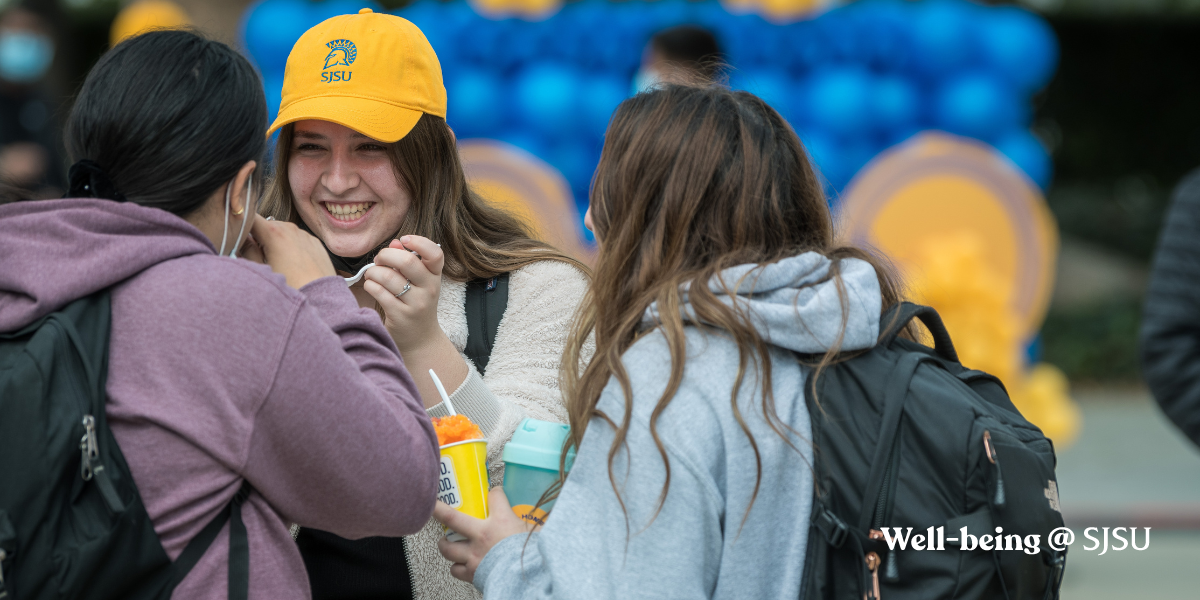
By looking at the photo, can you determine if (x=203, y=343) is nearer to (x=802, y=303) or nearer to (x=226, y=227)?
(x=226, y=227)

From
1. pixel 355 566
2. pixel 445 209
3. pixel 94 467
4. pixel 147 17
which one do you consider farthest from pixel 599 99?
pixel 94 467

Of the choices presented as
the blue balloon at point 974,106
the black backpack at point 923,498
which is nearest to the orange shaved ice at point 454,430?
the black backpack at point 923,498

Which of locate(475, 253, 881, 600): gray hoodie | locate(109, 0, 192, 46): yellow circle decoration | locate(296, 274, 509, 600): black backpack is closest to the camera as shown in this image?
locate(475, 253, 881, 600): gray hoodie

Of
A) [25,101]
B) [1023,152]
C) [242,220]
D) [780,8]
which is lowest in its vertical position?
[25,101]

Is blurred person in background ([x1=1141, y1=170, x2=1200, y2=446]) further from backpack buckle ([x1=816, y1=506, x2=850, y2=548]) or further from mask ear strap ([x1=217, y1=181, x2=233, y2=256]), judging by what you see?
mask ear strap ([x1=217, y1=181, x2=233, y2=256])

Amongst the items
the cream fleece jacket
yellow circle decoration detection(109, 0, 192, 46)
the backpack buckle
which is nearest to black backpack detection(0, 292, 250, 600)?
the cream fleece jacket

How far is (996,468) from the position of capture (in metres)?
1.49

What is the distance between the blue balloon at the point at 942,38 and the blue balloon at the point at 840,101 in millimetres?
327

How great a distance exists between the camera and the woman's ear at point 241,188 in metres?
1.64

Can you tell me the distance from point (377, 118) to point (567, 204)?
342cm

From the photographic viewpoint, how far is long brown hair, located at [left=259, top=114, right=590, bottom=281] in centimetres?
242

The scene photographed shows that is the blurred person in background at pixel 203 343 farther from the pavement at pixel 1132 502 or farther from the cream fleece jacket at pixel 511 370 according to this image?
the pavement at pixel 1132 502

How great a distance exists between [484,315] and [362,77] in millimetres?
573

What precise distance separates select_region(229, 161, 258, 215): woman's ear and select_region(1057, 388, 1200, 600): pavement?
4926mm
